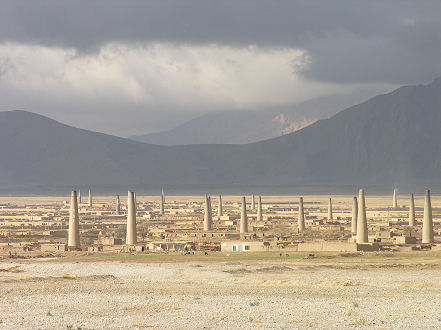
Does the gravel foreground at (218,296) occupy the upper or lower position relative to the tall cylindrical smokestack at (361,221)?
lower

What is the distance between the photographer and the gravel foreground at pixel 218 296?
106 ft

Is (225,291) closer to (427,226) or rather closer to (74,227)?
(74,227)

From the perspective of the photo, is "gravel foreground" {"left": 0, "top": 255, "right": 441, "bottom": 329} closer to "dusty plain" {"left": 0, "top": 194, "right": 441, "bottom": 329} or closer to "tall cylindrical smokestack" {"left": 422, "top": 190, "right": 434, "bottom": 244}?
"dusty plain" {"left": 0, "top": 194, "right": 441, "bottom": 329}

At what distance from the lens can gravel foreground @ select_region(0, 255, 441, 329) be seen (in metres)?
32.4

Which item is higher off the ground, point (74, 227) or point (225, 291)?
point (74, 227)

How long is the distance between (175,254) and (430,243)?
23727mm

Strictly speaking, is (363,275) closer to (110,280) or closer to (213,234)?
(110,280)

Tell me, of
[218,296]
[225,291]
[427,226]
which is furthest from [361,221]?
[218,296]

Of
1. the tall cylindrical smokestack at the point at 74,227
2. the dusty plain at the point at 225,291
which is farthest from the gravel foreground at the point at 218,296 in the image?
the tall cylindrical smokestack at the point at 74,227

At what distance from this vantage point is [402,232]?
110250mm

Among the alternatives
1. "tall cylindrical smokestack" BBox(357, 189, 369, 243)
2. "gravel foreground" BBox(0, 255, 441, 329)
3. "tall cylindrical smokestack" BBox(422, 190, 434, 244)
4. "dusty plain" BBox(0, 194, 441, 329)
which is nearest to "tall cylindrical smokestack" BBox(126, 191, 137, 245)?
"dusty plain" BBox(0, 194, 441, 329)

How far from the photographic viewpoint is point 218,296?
41.6m

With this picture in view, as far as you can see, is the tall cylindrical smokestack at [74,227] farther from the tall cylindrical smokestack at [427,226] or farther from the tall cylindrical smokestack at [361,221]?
the tall cylindrical smokestack at [427,226]

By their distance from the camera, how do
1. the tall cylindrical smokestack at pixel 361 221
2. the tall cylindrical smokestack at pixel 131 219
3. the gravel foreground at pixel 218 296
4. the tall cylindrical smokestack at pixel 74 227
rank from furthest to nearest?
the tall cylindrical smokestack at pixel 131 219, the tall cylindrical smokestack at pixel 74 227, the tall cylindrical smokestack at pixel 361 221, the gravel foreground at pixel 218 296
